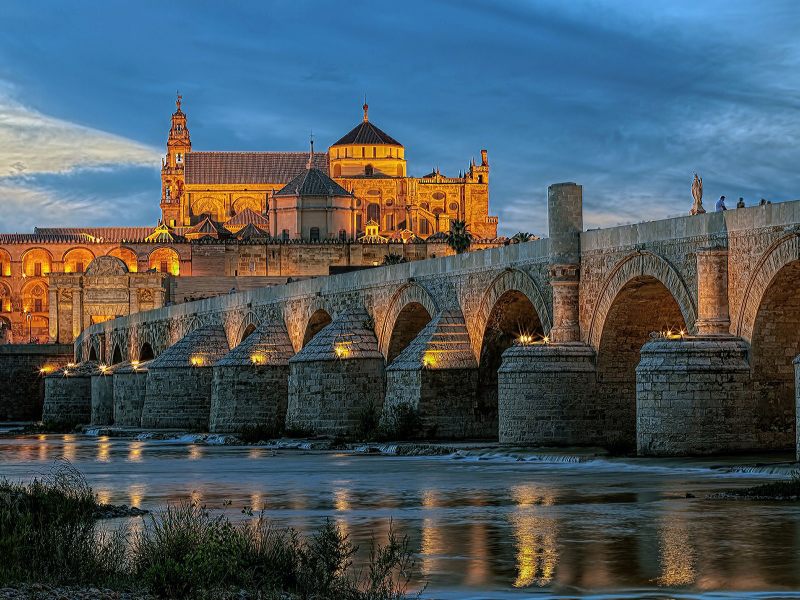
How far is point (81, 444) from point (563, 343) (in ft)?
61.2

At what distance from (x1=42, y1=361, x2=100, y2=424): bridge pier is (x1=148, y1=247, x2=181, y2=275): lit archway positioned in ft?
154

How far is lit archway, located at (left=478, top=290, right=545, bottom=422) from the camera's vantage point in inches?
1475

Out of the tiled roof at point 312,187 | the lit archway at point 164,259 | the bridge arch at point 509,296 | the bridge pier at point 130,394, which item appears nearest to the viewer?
the bridge arch at point 509,296

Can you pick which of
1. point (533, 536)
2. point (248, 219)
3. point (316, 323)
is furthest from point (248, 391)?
point (248, 219)

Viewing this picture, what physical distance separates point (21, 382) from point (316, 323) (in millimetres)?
36742

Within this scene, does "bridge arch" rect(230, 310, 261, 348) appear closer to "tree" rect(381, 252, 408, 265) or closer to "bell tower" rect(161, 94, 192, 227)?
"tree" rect(381, 252, 408, 265)

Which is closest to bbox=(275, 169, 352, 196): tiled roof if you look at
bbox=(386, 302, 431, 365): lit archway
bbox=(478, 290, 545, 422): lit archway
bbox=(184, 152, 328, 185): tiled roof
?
bbox=(184, 152, 328, 185): tiled roof

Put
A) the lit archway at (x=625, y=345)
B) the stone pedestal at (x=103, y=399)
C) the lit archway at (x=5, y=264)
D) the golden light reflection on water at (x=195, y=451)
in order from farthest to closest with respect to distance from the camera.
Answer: the lit archway at (x=5, y=264)
the stone pedestal at (x=103, y=399)
the golden light reflection on water at (x=195, y=451)
the lit archway at (x=625, y=345)

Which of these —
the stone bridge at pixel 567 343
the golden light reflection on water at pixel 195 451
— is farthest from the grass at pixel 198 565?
the golden light reflection on water at pixel 195 451

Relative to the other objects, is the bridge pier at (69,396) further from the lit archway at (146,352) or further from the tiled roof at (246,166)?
the tiled roof at (246,166)

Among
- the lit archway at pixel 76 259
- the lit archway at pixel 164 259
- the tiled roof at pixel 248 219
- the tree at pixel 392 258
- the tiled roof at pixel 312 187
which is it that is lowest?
the tree at pixel 392 258

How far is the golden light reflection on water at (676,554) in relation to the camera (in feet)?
47.2

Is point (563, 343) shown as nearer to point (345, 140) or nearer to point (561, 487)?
point (561, 487)

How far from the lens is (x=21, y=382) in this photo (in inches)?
3243
